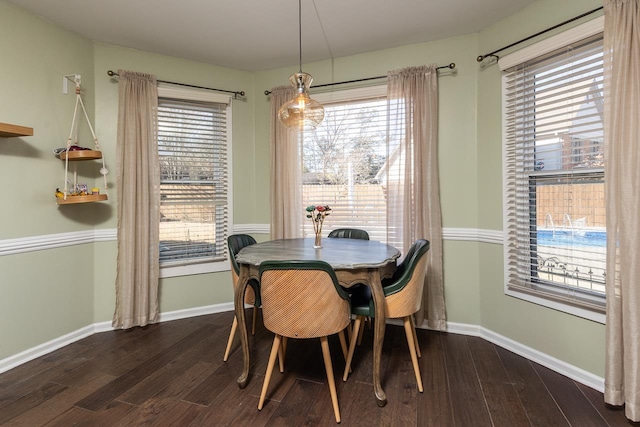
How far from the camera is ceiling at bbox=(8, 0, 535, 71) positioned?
7.85 ft

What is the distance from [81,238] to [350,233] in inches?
94.7

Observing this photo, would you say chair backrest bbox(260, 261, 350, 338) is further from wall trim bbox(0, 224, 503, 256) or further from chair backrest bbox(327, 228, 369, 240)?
wall trim bbox(0, 224, 503, 256)

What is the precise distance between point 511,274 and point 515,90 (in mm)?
1456

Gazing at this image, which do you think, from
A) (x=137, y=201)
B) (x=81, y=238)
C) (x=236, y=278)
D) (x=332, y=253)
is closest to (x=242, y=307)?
(x=236, y=278)

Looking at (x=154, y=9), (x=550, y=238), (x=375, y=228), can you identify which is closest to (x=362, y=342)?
(x=375, y=228)

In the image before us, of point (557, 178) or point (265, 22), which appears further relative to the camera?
point (265, 22)

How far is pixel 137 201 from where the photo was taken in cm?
300

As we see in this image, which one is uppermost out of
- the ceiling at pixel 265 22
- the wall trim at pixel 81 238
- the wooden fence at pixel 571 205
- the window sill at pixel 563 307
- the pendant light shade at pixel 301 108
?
the ceiling at pixel 265 22

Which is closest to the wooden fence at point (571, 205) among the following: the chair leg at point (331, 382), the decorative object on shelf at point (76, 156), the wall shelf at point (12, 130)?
the chair leg at point (331, 382)

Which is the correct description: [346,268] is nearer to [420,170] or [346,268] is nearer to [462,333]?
[420,170]

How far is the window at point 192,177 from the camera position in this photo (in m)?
3.27

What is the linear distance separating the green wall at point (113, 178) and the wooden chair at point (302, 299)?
1.63 m

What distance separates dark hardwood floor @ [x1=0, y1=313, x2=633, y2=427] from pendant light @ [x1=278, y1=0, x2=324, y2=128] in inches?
69.7

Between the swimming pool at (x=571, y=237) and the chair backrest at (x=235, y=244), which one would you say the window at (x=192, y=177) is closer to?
the chair backrest at (x=235, y=244)
